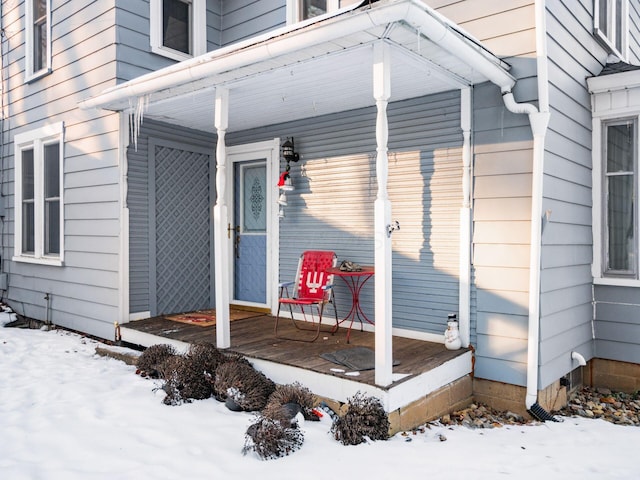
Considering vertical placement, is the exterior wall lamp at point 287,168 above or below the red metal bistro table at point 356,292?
above

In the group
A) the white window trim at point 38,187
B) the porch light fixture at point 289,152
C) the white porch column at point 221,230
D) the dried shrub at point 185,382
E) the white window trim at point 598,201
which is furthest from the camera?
the white window trim at point 38,187

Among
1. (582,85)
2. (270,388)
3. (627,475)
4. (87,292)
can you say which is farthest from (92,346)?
(582,85)

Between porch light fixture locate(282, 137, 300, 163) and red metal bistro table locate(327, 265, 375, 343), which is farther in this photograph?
porch light fixture locate(282, 137, 300, 163)

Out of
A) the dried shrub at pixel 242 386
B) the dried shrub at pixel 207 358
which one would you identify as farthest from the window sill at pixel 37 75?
the dried shrub at pixel 242 386

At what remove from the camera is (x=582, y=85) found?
4363 mm

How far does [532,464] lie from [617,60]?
4319 millimetres

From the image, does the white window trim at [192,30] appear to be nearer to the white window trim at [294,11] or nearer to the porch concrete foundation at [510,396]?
the white window trim at [294,11]

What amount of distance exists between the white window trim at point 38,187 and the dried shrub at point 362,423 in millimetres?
4416

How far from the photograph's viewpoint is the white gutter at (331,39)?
268cm

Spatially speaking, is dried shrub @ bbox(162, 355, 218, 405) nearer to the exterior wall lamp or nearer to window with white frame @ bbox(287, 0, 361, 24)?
the exterior wall lamp

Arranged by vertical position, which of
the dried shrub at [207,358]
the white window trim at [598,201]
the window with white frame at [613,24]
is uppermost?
the window with white frame at [613,24]

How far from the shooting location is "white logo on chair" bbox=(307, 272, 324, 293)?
15.8 feet

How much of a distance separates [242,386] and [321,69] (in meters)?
2.32

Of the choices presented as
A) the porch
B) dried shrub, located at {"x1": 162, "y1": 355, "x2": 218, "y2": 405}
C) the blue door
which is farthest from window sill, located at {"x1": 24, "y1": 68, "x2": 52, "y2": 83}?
dried shrub, located at {"x1": 162, "y1": 355, "x2": 218, "y2": 405}
